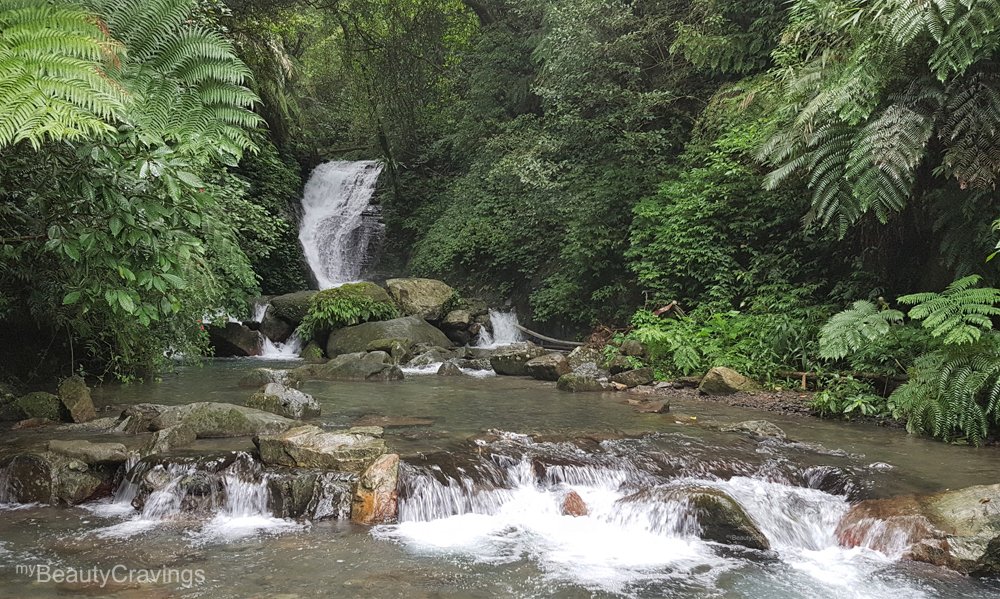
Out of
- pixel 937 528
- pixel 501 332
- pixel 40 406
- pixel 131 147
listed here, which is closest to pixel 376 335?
pixel 501 332

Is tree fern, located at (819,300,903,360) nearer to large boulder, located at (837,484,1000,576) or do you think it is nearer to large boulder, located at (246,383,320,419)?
large boulder, located at (837,484,1000,576)

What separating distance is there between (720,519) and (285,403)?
5.30 metres

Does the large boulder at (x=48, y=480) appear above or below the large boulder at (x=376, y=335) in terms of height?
below

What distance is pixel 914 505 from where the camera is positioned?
190 inches

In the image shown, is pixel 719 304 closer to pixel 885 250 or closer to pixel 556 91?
pixel 885 250

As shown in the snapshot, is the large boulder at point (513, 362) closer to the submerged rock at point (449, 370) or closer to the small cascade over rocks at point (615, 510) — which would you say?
the submerged rock at point (449, 370)

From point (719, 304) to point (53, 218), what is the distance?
10.4m

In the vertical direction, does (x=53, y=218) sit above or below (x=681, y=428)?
above

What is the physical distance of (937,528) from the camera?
451cm

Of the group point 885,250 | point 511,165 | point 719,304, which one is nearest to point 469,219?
point 511,165

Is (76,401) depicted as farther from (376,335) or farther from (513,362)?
(376,335)

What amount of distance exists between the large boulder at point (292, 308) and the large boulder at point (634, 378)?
8875 millimetres

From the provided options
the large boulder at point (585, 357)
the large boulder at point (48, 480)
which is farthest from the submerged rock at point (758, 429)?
the large boulder at point (48, 480)

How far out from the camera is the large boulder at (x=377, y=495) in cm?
506
